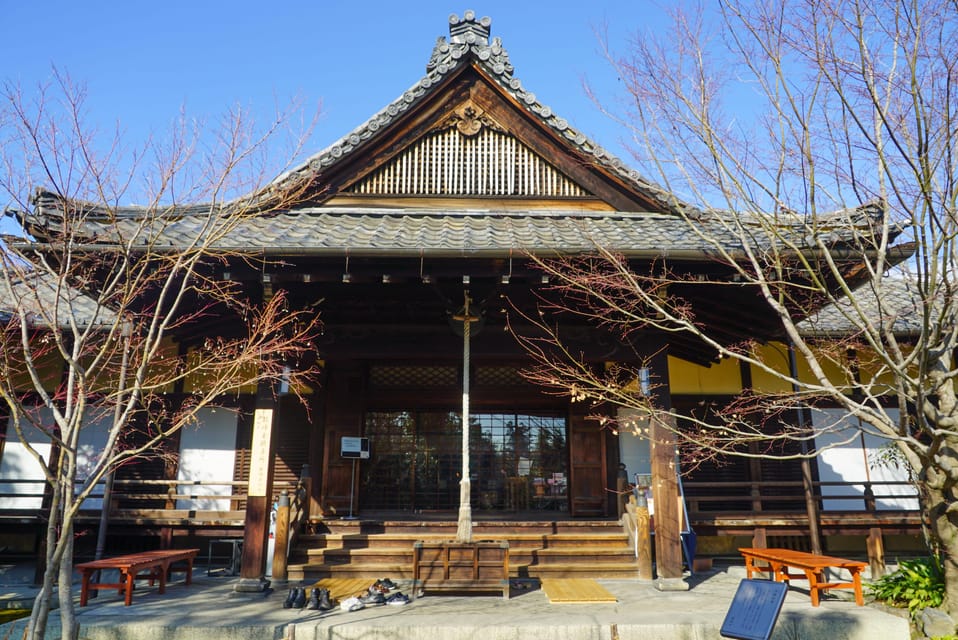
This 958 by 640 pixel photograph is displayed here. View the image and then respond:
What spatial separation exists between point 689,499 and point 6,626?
9.11 m

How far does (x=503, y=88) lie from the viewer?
10.8 meters

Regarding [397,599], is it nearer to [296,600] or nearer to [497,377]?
[296,600]

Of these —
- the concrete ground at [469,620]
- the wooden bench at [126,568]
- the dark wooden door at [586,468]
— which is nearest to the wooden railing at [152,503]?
the wooden bench at [126,568]

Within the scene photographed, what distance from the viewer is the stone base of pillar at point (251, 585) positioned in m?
8.26

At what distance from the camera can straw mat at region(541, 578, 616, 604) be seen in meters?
7.48

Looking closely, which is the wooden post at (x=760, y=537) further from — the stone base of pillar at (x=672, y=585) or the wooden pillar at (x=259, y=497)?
the wooden pillar at (x=259, y=497)

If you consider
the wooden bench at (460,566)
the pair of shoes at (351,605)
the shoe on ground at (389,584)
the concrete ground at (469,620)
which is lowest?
the concrete ground at (469,620)

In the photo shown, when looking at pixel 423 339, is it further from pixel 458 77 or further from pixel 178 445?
pixel 178 445

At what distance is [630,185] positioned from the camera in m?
10.5

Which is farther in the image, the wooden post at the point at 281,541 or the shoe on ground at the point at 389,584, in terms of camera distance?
the wooden post at the point at 281,541

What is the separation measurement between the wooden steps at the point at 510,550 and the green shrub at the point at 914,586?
295cm

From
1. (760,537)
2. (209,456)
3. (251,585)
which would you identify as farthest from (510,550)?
(209,456)

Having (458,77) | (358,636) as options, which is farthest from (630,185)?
(358,636)

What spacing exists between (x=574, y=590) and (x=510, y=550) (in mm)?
1521
